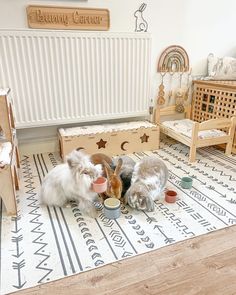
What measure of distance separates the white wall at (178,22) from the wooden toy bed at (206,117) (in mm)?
303

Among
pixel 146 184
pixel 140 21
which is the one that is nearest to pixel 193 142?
pixel 146 184

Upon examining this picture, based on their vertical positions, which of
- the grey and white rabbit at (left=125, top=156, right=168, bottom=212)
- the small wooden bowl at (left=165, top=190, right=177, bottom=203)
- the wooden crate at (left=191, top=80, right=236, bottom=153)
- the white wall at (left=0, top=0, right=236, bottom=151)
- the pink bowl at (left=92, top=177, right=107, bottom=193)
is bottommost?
the small wooden bowl at (left=165, top=190, right=177, bottom=203)

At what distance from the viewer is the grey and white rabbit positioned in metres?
1.62

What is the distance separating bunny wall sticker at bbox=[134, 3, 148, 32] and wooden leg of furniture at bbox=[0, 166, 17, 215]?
1915 mm

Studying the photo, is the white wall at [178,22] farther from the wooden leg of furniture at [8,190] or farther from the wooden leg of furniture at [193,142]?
the wooden leg of furniture at [8,190]

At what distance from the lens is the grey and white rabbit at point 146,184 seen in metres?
1.62

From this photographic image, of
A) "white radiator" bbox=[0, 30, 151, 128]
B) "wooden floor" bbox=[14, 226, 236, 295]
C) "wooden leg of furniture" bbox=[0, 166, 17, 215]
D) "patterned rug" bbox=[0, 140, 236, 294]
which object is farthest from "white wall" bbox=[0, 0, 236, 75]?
"wooden floor" bbox=[14, 226, 236, 295]

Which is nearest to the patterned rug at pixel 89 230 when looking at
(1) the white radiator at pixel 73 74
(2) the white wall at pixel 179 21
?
(1) the white radiator at pixel 73 74

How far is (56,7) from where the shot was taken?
2219 mm

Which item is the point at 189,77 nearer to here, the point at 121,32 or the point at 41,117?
the point at 121,32

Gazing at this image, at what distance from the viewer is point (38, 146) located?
264 centimetres

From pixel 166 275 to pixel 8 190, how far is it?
1.04 m

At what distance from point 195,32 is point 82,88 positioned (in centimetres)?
146

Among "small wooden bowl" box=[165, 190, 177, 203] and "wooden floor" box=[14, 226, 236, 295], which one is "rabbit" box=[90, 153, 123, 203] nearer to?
"small wooden bowl" box=[165, 190, 177, 203]
